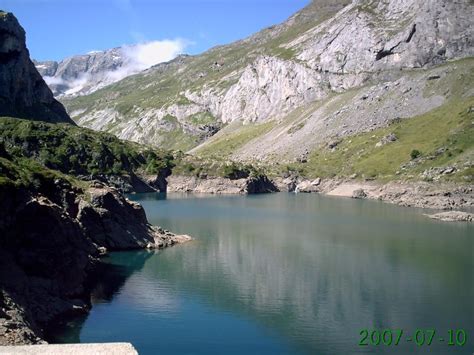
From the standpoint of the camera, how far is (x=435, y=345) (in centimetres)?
4606

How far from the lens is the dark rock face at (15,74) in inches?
7234

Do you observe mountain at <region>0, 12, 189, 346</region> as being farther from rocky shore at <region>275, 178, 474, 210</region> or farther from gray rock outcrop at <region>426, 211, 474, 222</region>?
rocky shore at <region>275, 178, 474, 210</region>

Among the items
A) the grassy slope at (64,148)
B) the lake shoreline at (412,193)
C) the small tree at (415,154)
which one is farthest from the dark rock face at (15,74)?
the small tree at (415,154)

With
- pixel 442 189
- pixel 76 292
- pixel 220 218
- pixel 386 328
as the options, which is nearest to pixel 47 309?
pixel 76 292

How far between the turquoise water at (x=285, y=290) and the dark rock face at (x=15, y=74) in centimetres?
10092

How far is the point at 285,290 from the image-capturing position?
62625mm

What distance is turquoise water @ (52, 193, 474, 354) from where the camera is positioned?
1853 inches

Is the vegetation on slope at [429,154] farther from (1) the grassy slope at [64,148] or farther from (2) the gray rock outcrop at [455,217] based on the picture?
(1) the grassy slope at [64,148]

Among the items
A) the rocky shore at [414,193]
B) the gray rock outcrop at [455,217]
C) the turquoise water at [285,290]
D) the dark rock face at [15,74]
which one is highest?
the dark rock face at [15,74]

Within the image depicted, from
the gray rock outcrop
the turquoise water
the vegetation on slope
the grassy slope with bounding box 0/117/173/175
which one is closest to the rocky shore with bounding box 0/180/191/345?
the turquoise water

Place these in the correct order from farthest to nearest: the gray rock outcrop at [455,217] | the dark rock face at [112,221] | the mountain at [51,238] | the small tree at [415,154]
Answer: the small tree at [415,154] → the gray rock outcrop at [455,217] → the dark rock face at [112,221] → the mountain at [51,238]

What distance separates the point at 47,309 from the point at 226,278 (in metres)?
24.6

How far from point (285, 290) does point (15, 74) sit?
15435 cm

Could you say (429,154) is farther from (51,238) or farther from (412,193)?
(51,238)
